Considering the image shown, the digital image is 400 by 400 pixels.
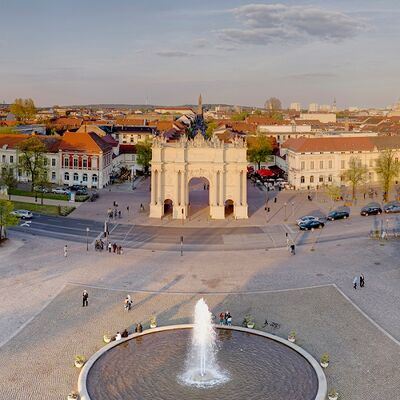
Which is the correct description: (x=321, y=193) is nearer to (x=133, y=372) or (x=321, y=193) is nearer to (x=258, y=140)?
(x=258, y=140)

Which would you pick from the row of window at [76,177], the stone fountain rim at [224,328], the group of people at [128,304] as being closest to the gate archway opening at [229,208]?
the row of window at [76,177]

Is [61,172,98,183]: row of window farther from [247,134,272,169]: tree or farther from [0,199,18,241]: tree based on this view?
[0,199,18,241]: tree

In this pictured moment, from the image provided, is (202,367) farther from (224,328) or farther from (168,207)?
(168,207)

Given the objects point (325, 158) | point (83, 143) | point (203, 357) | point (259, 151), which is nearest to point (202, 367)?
point (203, 357)

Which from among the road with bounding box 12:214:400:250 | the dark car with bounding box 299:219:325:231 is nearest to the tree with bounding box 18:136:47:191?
the road with bounding box 12:214:400:250

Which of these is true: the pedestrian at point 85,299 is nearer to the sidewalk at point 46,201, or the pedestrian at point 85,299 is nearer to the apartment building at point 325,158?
the sidewalk at point 46,201
